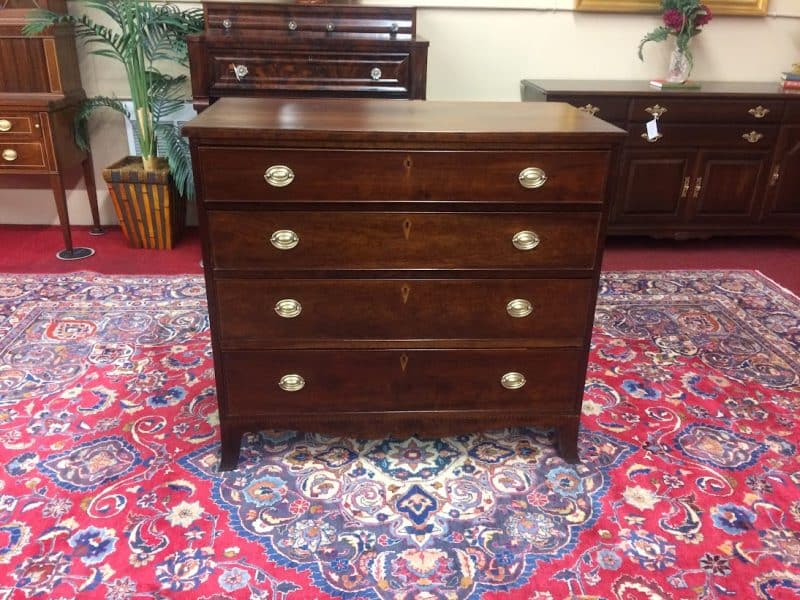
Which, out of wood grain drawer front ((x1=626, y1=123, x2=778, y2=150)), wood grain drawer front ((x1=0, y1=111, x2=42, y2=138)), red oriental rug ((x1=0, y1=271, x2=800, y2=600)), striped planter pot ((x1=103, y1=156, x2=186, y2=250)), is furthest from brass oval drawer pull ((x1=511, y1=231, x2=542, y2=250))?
wood grain drawer front ((x1=0, y1=111, x2=42, y2=138))

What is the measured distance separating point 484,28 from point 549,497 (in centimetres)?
285

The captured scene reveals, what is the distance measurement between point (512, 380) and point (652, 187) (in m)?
2.27

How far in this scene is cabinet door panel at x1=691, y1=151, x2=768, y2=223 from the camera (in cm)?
367

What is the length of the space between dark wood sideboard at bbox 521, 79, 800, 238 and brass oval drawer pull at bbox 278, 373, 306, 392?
2.29m

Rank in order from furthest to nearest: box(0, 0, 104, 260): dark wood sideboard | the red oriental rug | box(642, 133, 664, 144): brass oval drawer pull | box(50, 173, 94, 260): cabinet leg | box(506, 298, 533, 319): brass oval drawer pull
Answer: box(642, 133, 664, 144): brass oval drawer pull, box(50, 173, 94, 260): cabinet leg, box(0, 0, 104, 260): dark wood sideboard, box(506, 298, 533, 319): brass oval drawer pull, the red oriental rug

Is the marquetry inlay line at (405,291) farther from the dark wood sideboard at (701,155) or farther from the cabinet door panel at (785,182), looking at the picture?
the cabinet door panel at (785,182)

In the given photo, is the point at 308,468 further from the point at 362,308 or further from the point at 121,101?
the point at 121,101

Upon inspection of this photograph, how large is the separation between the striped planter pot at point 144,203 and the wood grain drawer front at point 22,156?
0.31 meters

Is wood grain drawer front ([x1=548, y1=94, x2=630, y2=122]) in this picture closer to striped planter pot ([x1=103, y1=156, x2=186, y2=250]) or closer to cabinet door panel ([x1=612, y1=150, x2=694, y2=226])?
cabinet door panel ([x1=612, y1=150, x2=694, y2=226])

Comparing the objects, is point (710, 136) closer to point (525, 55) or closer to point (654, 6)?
point (654, 6)

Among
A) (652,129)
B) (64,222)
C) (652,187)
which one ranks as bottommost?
(64,222)

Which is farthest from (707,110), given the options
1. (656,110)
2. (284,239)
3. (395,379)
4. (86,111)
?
(86,111)

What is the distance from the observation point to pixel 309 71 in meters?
3.16

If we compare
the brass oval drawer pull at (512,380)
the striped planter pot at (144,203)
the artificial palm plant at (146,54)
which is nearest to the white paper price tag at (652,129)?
the brass oval drawer pull at (512,380)
